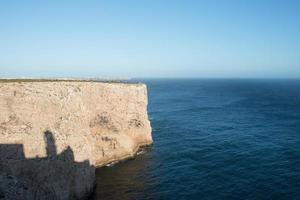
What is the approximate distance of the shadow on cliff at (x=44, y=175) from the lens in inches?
1238

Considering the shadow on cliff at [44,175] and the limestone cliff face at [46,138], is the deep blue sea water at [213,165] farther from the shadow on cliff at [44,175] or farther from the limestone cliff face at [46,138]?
the limestone cliff face at [46,138]

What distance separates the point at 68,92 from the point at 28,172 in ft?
33.5

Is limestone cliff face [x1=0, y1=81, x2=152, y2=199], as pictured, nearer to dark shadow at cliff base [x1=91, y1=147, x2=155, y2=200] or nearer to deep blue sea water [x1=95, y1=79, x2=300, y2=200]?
dark shadow at cliff base [x1=91, y1=147, x2=155, y2=200]

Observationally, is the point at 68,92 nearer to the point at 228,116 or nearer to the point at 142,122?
the point at 142,122

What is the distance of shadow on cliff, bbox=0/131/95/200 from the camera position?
31.4 m

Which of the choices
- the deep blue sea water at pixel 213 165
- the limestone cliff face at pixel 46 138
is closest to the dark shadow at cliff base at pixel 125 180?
the deep blue sea water at pixel 213 165

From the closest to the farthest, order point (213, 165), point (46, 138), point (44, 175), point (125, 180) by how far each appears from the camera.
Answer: point (44, 175)
point (46, 138)
point (125, 180)
point (213, 165)

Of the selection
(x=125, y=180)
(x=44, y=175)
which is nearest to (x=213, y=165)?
(x=125, y=180)

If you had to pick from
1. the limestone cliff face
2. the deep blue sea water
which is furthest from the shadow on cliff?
the deep blue sea water

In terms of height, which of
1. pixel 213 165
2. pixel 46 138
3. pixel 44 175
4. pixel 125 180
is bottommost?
pixel 125 180

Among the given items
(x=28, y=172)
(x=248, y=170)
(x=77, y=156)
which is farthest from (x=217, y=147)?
(x=28, y=172)

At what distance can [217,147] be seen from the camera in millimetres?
59000

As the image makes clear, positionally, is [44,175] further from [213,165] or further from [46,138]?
[213,165]

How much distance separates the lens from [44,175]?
113ft
